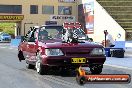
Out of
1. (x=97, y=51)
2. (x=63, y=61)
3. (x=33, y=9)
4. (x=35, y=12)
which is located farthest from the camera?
(x=35, y=12)

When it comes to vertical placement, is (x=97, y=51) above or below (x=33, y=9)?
below

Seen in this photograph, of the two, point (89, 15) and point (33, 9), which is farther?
point (33, 9)

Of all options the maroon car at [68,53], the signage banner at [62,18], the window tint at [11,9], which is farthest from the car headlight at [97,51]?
the signage banner at [62,18]

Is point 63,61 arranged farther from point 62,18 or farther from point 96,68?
point 62,18

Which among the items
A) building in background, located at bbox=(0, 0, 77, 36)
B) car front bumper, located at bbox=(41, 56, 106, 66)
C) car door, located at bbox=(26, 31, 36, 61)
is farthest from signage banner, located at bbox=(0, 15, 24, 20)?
car front bumper, located at bbox=(41, 56, 106, 66)

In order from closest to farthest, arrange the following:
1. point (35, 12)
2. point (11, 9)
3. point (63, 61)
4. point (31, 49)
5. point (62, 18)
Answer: point (63, 61), point (31, 49), point (11, 9), point (35, 12), point (62, 18)

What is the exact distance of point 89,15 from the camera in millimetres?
71062

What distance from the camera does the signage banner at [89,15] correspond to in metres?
69.1

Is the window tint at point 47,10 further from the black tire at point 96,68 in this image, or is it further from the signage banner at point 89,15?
the black tire at point 96,68

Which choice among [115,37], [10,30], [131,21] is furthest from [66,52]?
[10,30]

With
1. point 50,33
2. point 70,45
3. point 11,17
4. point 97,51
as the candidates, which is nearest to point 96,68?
point 97,51

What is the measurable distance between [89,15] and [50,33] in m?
58.0

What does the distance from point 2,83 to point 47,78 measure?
155 cm

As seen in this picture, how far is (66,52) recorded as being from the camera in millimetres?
11695
